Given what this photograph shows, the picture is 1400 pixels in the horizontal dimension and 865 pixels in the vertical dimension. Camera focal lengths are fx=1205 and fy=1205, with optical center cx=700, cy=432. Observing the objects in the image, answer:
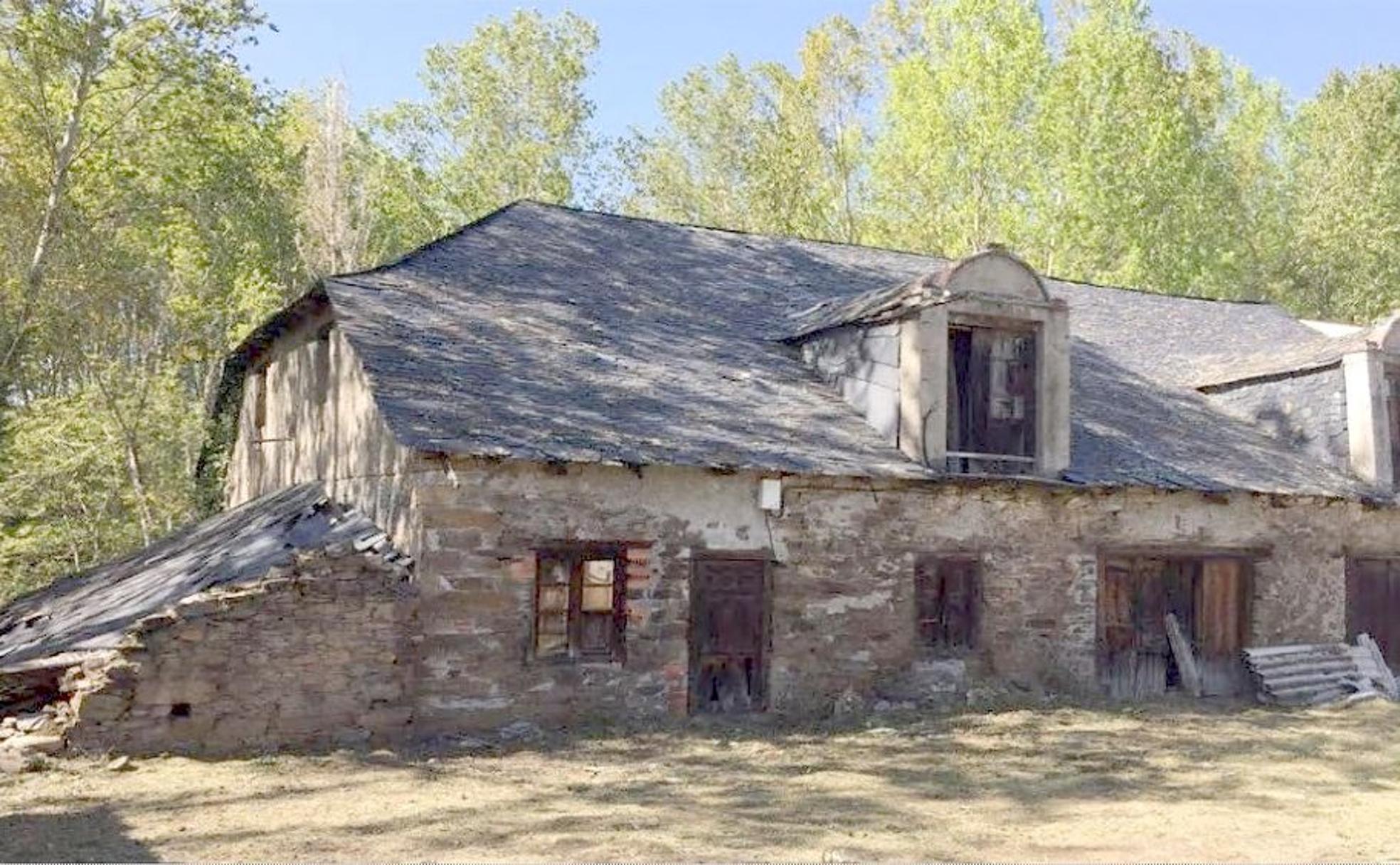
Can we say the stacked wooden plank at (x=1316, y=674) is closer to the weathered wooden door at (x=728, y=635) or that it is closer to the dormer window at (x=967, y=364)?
the dormer window at (x=967, y=364)

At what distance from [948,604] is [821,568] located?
1934 mm

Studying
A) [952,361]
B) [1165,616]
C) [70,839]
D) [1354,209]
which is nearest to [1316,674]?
[1165,616]

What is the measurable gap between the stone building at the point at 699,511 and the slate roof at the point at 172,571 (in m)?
0.08

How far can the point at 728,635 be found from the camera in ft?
42.5

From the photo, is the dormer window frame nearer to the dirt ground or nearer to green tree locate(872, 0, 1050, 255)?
the dirt ground

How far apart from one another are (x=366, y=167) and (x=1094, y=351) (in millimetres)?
21109

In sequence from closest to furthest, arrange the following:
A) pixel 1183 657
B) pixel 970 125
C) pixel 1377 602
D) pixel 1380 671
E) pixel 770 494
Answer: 1. pixel 770 494
2. pixel 1183 657
3. pixel 1380 671
4. pixel 1377 602
5. pixel 970 125

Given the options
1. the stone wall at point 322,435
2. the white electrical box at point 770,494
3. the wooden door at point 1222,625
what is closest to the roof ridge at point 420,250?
the stone wall at point 322,435

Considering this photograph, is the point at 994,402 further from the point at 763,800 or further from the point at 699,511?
the point at 763,800

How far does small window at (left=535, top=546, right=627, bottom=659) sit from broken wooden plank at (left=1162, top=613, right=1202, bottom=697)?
25.0 ft

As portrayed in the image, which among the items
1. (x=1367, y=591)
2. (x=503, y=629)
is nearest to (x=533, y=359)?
(x=503, y=629)

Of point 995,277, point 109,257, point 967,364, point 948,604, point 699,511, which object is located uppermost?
point 109,257

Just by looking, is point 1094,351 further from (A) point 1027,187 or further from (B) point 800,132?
(B) point 800,132

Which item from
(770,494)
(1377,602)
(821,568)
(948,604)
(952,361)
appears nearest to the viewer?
(770,494)
